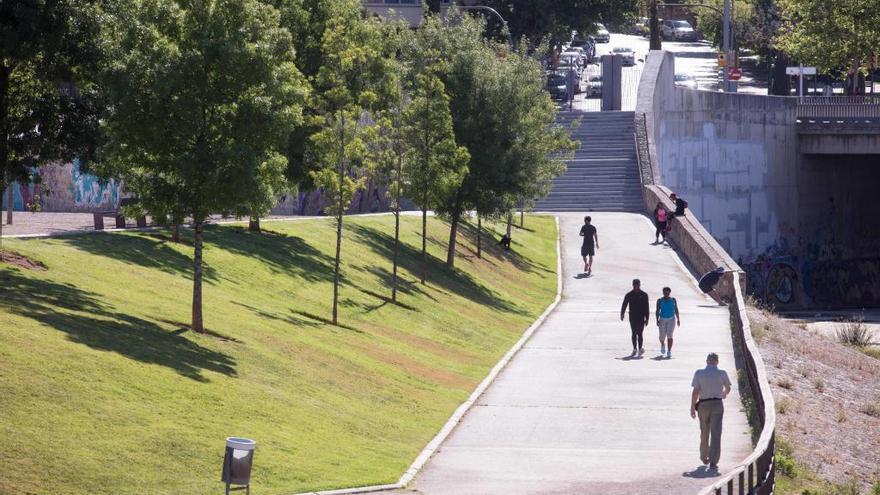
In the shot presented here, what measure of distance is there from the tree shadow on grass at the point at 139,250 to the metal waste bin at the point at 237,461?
1433 cm

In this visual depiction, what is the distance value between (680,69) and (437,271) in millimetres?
81045

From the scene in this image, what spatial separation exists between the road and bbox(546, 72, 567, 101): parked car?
101 centimetres

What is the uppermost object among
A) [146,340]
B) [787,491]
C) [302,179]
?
[302,179]

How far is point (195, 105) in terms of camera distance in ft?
82.9

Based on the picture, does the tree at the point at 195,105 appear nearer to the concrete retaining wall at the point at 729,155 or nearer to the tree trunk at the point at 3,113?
the tree trunk at the point at 3,113

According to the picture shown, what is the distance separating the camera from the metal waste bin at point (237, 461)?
620 inches

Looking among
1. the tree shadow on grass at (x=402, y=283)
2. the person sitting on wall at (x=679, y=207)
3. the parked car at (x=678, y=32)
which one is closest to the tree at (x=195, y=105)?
the tree shadow on grass at (x=402, y=283)

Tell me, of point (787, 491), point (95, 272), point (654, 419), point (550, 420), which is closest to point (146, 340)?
point (95, 272)

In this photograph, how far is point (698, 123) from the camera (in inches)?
2793

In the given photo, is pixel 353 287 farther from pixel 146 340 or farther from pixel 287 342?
pixel 146 340

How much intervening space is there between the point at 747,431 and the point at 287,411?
7.34 m

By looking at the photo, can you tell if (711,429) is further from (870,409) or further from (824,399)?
(870,409)

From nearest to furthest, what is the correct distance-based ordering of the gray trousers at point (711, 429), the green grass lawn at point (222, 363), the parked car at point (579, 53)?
1. the green grass lawn at point (222, 363)
2. the gray trousers at point (711, 429)
3. the parked car at point (579, 53)

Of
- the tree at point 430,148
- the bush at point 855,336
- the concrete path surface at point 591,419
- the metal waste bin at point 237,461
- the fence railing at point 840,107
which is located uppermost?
the fence railing at point 840,107
